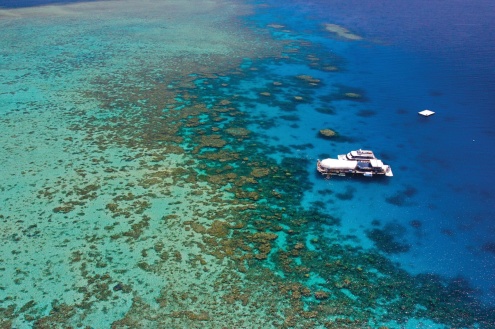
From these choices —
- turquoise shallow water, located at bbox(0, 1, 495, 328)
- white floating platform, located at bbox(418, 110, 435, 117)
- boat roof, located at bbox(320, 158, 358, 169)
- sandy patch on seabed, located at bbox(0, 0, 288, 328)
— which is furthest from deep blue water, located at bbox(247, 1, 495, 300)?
sandy patch on seabed, located at bbox(0, 0, 288, 328)

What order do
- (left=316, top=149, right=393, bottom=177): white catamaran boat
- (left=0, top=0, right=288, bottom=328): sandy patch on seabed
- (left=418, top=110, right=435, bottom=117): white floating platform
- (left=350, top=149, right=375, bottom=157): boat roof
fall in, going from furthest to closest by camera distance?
(left=418, top=110, right=435, bottom=117): white floating platform
(left=350, top=149, right=375, bottom=157): boat roof
(left=316, top=149, right=393, bottom=177): white catamaran boat
(left=0, top=0, right=288, bottom=328): sandy patch on seabed

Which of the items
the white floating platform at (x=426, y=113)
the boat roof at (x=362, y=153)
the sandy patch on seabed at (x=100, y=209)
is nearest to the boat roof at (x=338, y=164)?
the boat roof at (x=362, y=153)

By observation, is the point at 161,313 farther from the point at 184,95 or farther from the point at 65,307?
the point at 184,95

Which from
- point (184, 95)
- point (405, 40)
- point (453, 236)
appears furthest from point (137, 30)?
point (453, 236)

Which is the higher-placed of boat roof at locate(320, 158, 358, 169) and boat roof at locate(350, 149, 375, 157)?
boat roof at locate(350, 149, 375, 157)

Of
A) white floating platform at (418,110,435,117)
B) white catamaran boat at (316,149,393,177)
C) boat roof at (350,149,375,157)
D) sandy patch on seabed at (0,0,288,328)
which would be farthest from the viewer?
white floating platform at (418,110,435,117)

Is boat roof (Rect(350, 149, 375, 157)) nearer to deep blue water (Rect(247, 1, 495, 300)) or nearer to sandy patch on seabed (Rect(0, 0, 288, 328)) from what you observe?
deep blue water (Rect(247, 1, 495, 300))

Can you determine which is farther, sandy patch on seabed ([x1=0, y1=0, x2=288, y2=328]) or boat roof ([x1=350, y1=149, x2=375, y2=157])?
A: boat roof ([x1=350, y1=149, x2=375, y2=157])
